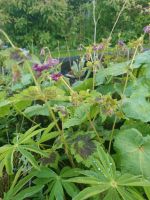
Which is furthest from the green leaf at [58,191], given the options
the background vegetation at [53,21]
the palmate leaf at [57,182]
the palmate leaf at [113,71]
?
the background vegetation at [53,21]

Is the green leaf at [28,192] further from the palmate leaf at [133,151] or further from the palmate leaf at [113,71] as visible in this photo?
the palmate leaf at [113,71]

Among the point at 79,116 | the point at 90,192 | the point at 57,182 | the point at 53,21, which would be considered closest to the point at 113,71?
the point at 79,116

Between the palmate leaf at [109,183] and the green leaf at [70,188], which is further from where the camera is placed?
the green leaf at [70,188]

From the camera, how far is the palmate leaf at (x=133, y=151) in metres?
0.99

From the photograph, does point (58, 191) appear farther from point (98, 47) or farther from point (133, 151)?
point (98, 47)

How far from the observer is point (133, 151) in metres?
1.02

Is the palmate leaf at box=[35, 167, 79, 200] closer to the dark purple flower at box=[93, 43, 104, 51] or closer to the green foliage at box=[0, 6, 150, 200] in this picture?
the green foliage at box=[0, 6, 150, 200]

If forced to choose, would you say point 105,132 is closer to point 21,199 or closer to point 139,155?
point 139,155

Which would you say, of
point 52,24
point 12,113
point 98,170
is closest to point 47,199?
point 98,170

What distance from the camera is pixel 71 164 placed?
43.9 inches

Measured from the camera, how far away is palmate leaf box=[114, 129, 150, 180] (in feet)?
3.24

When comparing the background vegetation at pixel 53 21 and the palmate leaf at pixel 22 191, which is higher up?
the palmate leaf at pixel 22 191

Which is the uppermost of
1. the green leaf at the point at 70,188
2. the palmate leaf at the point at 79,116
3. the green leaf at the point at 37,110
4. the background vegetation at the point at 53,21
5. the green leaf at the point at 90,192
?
the palmate leaf at the point at 79,116

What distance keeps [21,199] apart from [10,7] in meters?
8.42
